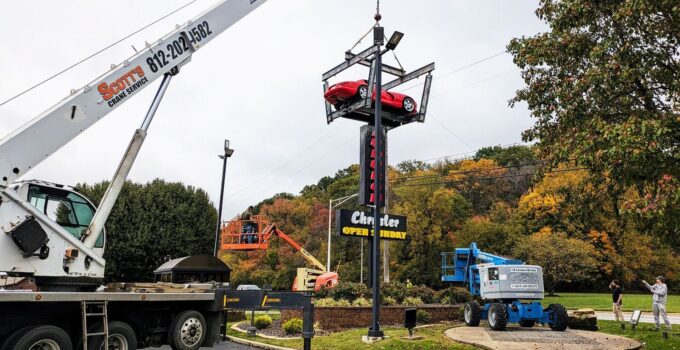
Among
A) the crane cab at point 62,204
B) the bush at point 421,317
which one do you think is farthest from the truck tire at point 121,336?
the bush at point 421,317

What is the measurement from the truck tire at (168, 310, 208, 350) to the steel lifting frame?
38.1 ft

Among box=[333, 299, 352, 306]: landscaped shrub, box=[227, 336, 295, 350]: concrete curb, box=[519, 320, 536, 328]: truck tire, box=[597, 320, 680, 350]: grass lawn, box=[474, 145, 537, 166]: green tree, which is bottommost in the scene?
box=[227, 336, 295, 350]: concrete curb

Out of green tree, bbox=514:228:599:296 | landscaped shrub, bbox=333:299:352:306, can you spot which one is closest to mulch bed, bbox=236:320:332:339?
landscaped shrub, bbox=333:299:352:306

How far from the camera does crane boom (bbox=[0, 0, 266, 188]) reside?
837 centimetres

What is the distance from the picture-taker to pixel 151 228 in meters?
34.7

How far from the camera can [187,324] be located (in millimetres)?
9531

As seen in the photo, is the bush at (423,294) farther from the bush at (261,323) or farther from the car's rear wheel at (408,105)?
the car's rear wheel at (408,105)

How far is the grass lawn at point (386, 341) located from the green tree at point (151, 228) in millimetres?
19998

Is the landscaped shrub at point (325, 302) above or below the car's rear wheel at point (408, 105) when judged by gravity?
below

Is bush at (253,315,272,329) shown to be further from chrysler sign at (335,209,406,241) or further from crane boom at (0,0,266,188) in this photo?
crane boom at (0,0,266,188)

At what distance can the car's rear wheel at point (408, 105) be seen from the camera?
77.5ft

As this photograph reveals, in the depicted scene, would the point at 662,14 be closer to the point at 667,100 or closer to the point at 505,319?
A: the point at 667,100

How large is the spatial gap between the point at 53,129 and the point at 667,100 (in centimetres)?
1236

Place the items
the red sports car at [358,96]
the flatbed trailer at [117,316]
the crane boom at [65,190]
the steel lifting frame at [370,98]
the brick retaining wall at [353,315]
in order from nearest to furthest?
the flatbed trailer at [117,316] < the crane boom at [65,190] < the brick retaining wall at [353,315] < the steel lifting frame at [370,98] < the red sports car at [358,96]
